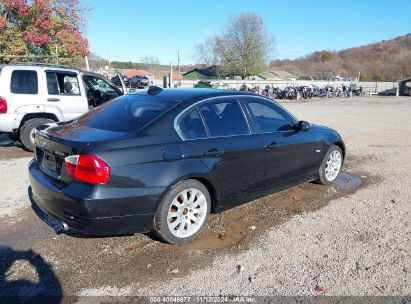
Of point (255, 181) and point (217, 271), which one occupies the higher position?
point (255, 181)

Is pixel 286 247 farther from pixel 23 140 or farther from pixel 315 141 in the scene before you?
pixel 23 140

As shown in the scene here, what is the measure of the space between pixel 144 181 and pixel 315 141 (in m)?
2.96

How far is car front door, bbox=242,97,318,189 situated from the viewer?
4.68 metres

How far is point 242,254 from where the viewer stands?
3.75 meters

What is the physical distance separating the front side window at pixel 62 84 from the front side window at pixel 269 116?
15.8ft

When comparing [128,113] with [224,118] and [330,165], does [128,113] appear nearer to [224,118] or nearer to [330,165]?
[224,118]

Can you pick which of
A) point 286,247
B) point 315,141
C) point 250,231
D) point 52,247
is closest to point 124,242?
point 52,247

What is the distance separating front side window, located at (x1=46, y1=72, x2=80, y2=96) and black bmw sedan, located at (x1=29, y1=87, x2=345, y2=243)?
3867 millimetres

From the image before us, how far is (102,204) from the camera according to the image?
10.9ft

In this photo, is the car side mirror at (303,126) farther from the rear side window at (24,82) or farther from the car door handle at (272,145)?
the rear side window at (24,82)

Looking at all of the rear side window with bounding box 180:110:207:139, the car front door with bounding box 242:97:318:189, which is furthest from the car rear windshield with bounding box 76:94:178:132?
the car front door with bounding box 242:97:318:189

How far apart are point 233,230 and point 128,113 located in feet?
5.82

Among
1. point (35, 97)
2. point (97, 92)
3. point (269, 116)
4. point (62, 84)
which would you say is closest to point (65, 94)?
point (62, 84)

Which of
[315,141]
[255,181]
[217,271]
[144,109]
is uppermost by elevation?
[144,109]
